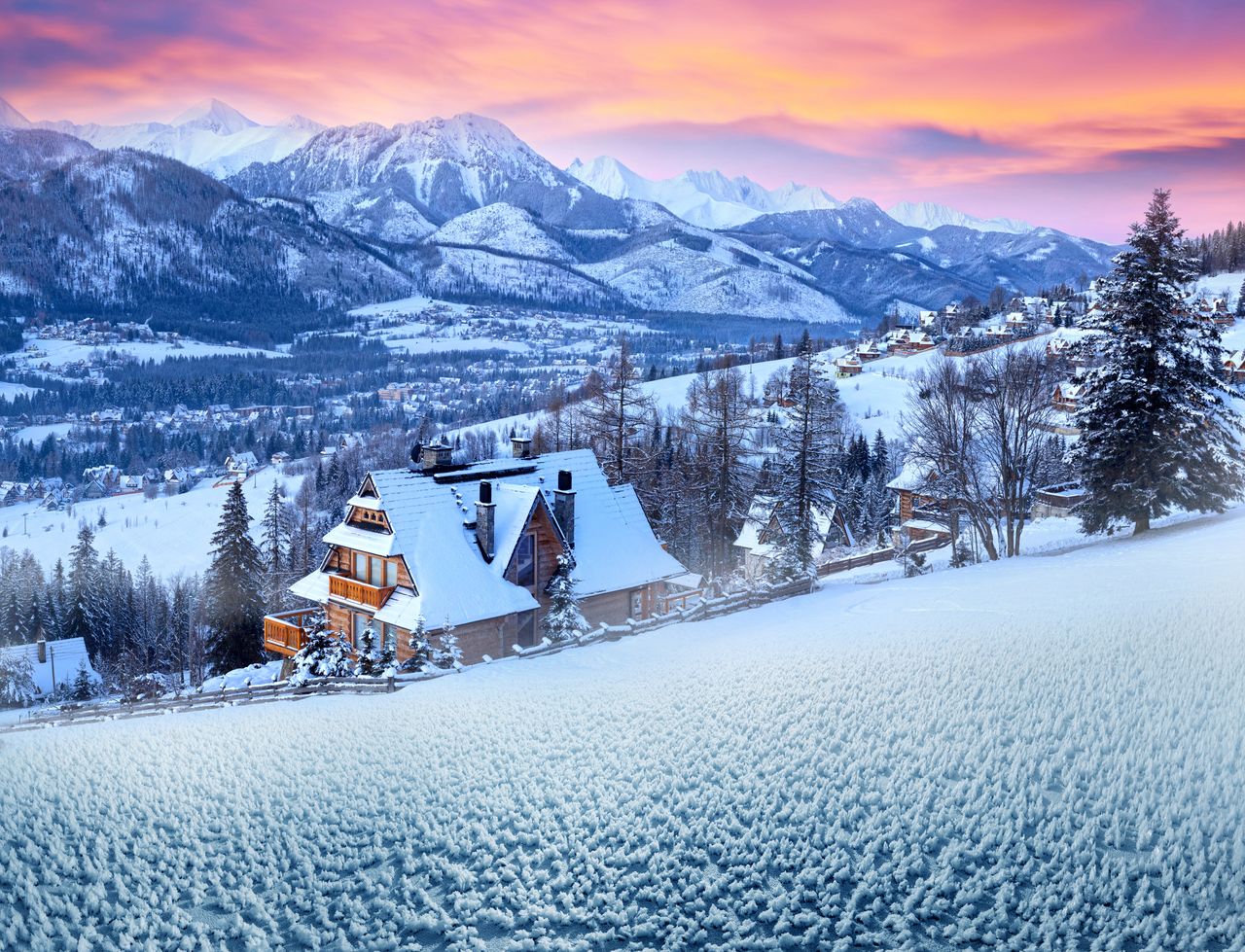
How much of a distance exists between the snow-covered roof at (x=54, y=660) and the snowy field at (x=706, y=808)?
1621 inches

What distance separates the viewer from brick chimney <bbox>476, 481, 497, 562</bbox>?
30478 mm

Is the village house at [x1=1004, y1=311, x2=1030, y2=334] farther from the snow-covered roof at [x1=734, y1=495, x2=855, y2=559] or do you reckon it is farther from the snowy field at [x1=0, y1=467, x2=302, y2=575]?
the snowy field at [x1=0, y1=467, x2=302, y2=575]

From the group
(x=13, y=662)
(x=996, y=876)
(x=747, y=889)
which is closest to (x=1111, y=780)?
(x=996, y=876)

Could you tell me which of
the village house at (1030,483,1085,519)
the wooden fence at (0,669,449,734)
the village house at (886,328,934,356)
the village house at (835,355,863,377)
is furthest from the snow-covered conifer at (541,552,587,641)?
the village house at (886,328,934,356)

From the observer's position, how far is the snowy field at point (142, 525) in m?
101

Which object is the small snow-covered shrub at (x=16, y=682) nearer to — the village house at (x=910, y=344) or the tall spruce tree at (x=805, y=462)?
the tall spruce tree at (x=805, y=462)

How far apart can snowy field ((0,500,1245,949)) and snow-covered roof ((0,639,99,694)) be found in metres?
41.2

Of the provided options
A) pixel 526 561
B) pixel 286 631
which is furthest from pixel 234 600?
pixel 526 561

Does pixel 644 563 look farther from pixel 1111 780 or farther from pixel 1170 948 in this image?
pixel 1170 948

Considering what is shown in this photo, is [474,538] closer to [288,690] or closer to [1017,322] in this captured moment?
[288,690]

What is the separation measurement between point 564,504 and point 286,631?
12887 mm

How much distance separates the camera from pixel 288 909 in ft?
38.3

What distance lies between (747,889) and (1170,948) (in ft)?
16.0

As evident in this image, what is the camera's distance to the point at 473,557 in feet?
98.8
